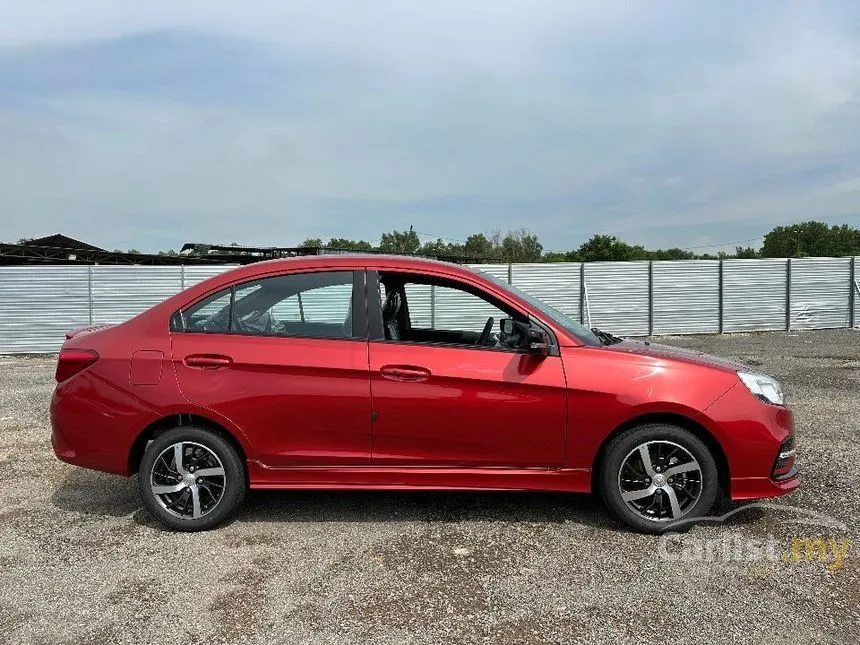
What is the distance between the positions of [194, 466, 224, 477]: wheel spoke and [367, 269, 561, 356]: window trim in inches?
48.0

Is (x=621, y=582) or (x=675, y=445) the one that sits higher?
(x=675, y=445)

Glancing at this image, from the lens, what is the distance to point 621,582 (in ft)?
10.2

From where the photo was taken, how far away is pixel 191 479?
3.73 metres

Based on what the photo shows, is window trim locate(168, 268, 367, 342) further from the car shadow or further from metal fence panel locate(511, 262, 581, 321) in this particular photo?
metal fence panel locate(511, 262, 581, 321)

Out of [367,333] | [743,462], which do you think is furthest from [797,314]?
[367,333]

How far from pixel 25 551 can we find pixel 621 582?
338 cm

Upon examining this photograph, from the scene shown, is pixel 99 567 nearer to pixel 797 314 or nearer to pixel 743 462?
pixel 743 462

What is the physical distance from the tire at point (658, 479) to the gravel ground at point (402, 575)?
0.42 ft

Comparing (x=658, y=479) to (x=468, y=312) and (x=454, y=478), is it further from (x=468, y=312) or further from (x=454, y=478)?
(x=468, y=312)

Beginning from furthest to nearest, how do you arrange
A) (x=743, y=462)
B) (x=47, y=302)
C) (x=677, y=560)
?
(x=47, y=302)
(x=743, y=462)
(x=677, y=560)

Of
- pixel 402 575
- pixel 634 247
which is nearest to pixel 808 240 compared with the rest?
pixel 634 247

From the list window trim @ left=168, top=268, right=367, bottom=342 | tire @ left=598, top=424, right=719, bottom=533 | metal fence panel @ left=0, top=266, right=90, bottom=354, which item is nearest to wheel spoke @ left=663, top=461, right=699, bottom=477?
tire @ left=598, top=424, right=719, bottom=533

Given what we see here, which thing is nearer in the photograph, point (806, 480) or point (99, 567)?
point (99, 567)

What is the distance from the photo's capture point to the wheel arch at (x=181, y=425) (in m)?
3.74
